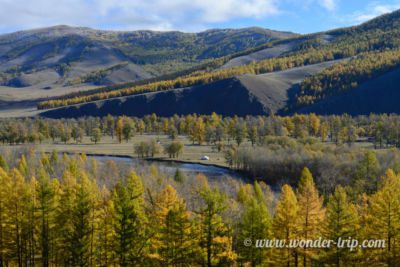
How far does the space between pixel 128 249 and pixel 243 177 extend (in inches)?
3029

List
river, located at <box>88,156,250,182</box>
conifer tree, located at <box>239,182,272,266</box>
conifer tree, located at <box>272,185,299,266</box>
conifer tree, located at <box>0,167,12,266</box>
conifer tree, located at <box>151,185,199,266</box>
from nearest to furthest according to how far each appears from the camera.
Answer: conifer tree, located at <box>151,185,199,266</box> → conifer tree, located at <box>239,182,272,266</box> → conifer tree, located at <box>272,185,299,266</box> → conifer tree, located at <box>0,167,12,266</box> → river, located at <box>88,156,250,182</box>

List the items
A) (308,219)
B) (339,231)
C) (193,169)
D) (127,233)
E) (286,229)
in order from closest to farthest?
(339,231) < (127,233) < (286,229) < (308,219) < (193,169)

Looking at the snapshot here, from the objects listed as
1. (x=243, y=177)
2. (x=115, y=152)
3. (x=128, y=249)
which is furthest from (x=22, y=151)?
(x=128, y=249)

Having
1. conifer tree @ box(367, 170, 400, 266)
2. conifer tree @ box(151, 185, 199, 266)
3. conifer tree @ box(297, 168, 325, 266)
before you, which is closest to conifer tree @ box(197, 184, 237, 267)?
conifer tree @ box(151, 185, 199, 266)

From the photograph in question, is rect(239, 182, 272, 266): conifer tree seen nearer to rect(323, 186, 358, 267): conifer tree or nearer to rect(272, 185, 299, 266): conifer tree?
rect(272, 185, 299, 266): conifer tree

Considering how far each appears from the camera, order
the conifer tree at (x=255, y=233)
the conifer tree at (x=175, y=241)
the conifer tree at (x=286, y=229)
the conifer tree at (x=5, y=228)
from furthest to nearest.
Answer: the conifer tree at (x=5, y=228) → the conifer tree at (x=286, y=229) → the conifer tree at (x=255, y=233) → the conifer tree at (x=175, y=241)

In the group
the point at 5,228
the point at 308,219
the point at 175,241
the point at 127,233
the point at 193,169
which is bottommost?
the point at 193,169

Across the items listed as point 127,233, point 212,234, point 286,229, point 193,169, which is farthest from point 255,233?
point 193,169

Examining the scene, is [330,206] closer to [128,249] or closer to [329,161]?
[128,249]

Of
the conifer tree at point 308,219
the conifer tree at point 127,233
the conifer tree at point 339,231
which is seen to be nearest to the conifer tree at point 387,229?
the conifer tree at point 339,231

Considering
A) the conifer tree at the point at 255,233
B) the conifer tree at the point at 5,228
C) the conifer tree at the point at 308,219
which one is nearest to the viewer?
the conifer tree at the point at 255,233

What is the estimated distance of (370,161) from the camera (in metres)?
89.0

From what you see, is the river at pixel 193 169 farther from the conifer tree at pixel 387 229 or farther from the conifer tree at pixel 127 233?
the conifer tree at pixel 387 229

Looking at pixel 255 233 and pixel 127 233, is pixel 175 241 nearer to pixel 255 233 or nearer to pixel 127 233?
pixel 127 233
